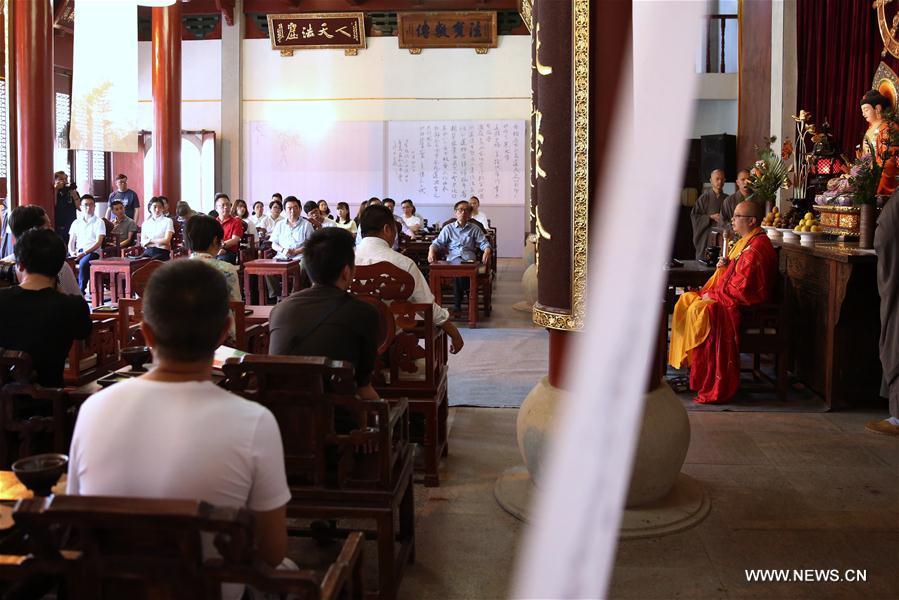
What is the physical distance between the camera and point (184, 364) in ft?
4.31

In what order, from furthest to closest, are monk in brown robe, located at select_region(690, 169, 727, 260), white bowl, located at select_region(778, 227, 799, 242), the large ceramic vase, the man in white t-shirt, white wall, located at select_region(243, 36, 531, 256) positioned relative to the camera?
white wall, located at select_region(243, 36, 531, 256)
monk in brown robe, located at select_region(690, 169, 727, 260)
white bowl, located at select_region(778, 227, 799, 242)
the large ceramic vase
the man in white t-shirt

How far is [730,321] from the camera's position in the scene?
13.9 feet

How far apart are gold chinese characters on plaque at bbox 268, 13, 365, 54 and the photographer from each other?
13.4 ft

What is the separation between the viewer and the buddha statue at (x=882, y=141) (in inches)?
180

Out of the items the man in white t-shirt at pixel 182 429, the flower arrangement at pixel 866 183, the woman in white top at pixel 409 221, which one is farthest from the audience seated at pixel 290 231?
the man in white t-shirt at pixel 182 429

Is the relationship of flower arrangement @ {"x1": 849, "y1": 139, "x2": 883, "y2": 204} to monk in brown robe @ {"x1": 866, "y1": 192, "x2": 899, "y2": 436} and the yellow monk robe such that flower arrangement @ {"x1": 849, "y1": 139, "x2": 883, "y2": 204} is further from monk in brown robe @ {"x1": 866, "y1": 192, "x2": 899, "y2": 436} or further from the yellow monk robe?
monk in brown robe @ {"x1": 866, "y1": 192, "x2": 899, "y2": 436}

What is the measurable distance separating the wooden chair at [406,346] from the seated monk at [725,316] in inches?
64.6

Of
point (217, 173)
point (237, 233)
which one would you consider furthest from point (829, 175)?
point (217, 173)

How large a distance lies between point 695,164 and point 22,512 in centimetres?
1015

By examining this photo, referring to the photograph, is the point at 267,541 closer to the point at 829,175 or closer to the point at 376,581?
the point at 376,581

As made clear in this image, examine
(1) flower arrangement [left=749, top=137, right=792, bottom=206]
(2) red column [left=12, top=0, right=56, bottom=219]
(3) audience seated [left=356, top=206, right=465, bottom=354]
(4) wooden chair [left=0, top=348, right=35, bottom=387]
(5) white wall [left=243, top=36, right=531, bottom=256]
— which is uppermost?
(5) white wall [left=243, top=36, right=531, bottom=256]

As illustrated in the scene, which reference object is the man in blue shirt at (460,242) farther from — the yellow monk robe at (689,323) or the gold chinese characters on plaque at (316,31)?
the gold chinese characters on plaque at (316,31)

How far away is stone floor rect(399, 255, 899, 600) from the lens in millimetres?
2283

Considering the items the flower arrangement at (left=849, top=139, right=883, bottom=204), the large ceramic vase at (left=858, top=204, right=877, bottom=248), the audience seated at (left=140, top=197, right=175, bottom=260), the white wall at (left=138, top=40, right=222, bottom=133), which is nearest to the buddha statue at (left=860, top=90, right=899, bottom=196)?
the flower arrangement at (left=849, top=139, right=883, bottom=204)
